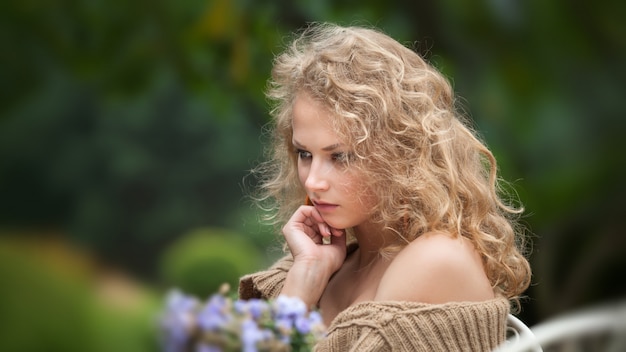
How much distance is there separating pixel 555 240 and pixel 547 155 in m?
0.65

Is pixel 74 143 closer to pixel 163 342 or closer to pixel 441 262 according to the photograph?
pixel 163 342

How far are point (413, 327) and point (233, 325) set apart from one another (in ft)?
2.10

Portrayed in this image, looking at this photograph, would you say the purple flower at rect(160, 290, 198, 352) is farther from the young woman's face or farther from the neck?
the neck

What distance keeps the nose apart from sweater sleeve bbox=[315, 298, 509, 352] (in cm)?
22

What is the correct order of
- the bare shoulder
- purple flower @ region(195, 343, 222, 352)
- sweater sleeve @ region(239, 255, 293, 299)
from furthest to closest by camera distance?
sweater sleeve @ region(239, 255, 293, 299), the bare shoulder, purple flower @ region(195, 343, 222, 352)

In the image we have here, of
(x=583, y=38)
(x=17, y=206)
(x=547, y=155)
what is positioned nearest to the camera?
(x=17, y=206)

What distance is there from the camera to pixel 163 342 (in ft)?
1.74

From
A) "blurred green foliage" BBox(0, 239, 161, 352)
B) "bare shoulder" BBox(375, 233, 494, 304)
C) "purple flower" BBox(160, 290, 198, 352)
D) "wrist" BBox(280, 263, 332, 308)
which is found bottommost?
"blurred green foliage" BBox(0, 239, 161, 352)

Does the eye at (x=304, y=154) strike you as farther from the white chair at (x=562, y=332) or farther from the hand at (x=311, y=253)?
the white chair at (x=562, y=332)

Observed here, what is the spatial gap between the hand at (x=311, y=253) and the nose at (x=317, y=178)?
146 millimetres

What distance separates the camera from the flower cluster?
1.94 feet

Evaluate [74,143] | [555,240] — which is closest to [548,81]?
[555,240]

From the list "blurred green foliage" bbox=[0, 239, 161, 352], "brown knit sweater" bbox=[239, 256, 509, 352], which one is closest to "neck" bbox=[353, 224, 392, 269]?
"brown knit sweater" bbox=[239, 256, 509, 352]

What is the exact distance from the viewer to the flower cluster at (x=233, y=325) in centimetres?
59
